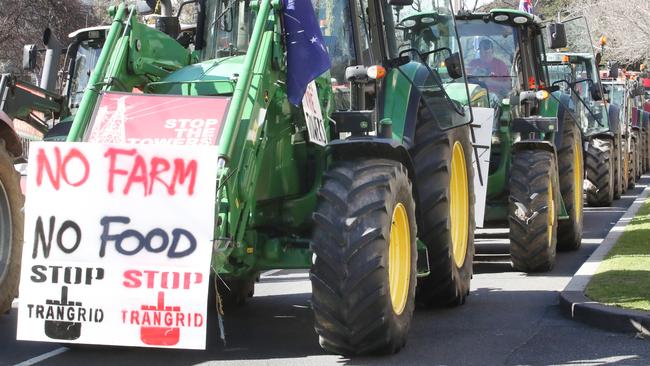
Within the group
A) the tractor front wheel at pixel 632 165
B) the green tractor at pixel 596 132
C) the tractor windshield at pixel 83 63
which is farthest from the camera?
the tractor front wheel at pixel 632 165

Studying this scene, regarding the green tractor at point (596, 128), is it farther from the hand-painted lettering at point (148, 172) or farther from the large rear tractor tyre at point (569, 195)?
the hand-painted lettering at point (148, 172)

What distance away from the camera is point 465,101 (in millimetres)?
11344

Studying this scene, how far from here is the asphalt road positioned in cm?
817

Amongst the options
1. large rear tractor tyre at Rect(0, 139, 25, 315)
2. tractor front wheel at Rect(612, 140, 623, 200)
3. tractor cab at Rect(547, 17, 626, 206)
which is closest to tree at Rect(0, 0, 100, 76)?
tractor front wheel at Rect(612, 140, 623, 200)

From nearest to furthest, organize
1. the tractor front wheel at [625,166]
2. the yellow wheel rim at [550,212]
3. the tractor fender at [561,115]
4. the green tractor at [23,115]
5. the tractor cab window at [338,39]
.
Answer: the tractor cab window at [338,39]
the green tractor at [23,115]
the yellow wheel rim at [550,212]
the tractor fender at [561,115]
the tractor front wheel at [625,166]

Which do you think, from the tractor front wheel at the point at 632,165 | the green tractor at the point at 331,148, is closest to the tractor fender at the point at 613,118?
the tractor front wheel at the point at 632,165

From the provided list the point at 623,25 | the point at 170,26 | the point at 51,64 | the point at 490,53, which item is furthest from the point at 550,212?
the point at 623,25

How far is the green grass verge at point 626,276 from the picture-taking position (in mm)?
9984

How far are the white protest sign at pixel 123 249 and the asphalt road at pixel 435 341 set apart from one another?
954 millimetres

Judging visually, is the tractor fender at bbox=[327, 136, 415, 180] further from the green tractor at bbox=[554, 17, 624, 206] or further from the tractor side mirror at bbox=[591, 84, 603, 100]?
the tractor side mirror at bbox=[591, 84, 603, 100]

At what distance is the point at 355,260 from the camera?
768 cm

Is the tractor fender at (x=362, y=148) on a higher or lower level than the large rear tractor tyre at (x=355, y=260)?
higher

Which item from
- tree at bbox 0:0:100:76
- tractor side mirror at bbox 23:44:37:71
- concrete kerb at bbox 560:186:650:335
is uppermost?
tree at bbox 0:0:100:76

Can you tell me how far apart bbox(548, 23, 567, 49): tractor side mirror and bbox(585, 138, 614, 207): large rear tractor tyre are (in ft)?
24.9
